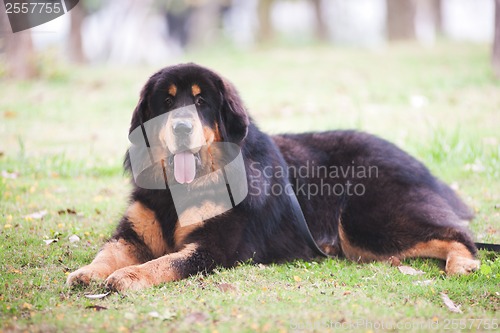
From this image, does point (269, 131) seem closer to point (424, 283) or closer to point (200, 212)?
point (200, 212)

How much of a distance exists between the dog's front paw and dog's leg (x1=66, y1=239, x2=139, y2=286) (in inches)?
7.9

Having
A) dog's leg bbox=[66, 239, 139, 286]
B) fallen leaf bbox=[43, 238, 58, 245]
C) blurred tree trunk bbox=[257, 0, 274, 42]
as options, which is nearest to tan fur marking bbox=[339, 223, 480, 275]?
dog's leg bbox=[66, 239, 139, 286]

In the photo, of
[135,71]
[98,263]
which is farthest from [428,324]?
[135,71]

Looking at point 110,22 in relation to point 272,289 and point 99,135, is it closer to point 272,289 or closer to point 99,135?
point 99,135

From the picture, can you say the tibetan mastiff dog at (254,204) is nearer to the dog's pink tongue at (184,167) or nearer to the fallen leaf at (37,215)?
the dog's pink tongue at (184,167)

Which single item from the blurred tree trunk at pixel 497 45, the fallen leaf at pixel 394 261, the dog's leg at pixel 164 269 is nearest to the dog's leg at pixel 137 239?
the dog's leg at pixel 164 269

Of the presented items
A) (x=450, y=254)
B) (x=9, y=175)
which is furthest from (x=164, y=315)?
(x=9, y=175)

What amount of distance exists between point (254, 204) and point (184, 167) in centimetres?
69

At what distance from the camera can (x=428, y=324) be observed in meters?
3.84

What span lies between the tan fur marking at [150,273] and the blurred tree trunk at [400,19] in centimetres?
1907

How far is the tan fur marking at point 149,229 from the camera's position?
203 inches

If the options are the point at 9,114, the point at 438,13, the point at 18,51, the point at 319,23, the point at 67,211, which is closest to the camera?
the point at 67,211

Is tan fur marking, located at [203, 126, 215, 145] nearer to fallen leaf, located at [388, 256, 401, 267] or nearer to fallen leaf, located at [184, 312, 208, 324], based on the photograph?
fallen leaf, located at [184, 312, 208, 324]

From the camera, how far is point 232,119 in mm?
5156
